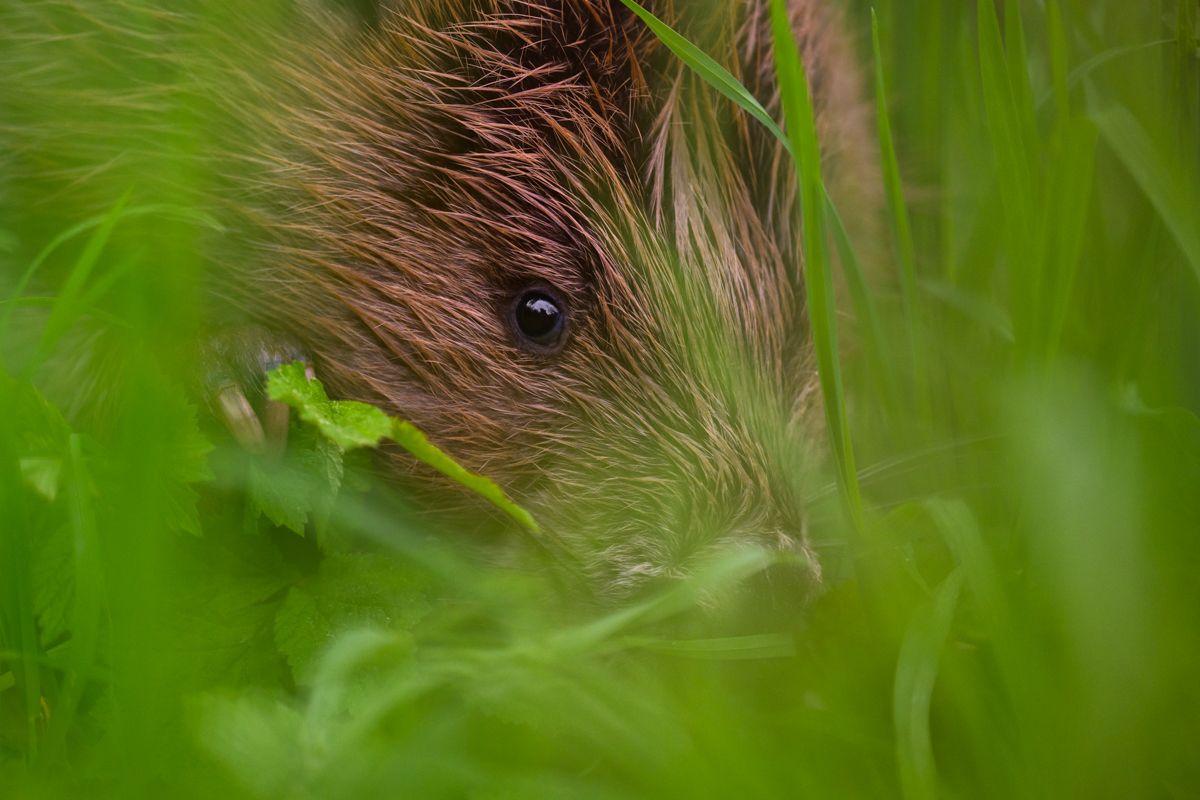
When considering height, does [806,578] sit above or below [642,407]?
below

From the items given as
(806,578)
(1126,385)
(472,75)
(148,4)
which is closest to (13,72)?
(148,4)

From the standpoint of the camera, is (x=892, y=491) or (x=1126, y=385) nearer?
(x=1126, y=385)

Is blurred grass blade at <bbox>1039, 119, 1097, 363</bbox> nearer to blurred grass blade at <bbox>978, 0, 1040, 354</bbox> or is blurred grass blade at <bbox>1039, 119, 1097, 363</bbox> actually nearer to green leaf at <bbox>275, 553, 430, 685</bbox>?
blurred grass blade at <bbox>978, 0, 1040, 354</bbox>

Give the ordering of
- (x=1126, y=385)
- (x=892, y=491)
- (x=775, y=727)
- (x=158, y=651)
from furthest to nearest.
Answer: (x=892, y=491) < (x=1126, y=385) < (x=775, y=727) < (x=158, y=651)

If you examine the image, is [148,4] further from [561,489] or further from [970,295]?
[970,295]

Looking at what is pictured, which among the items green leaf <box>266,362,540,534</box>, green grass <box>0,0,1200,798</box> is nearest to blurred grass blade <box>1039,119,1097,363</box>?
green grass <box>0,0,1200,798</box>

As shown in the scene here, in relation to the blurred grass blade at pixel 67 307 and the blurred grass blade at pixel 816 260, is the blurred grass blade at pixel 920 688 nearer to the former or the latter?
the blurred grass blade at pixel 816 260

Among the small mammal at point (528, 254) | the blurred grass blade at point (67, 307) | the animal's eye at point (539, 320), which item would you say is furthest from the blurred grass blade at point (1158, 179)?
the blurred grass blade at point (67, 307)
